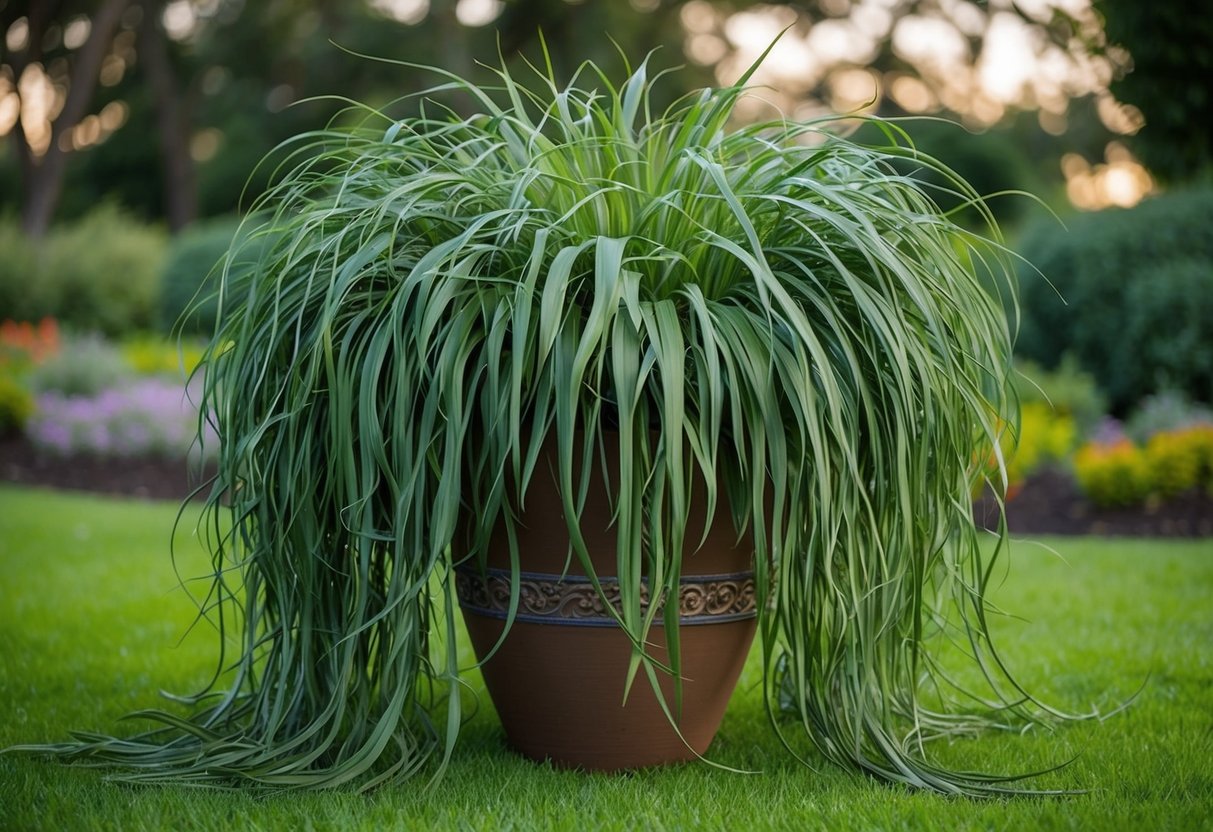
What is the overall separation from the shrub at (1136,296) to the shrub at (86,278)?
10068 millimetres

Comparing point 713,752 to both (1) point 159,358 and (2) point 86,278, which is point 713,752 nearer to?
(1) point 159,358

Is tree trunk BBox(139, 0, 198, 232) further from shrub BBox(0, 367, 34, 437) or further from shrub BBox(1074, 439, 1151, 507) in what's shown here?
shrub BBox(1074, 439, 1151, 507)

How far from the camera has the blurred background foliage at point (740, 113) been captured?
6.49 meters

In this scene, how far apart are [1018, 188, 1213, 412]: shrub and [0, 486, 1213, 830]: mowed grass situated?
9.69 ft

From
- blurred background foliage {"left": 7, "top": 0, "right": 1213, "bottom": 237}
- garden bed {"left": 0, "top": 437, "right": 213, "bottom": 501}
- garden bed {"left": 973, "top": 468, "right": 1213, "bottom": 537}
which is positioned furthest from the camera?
blurred background foliage {"left": 7, "top": 0, "right": 1213, "bottom": 237}

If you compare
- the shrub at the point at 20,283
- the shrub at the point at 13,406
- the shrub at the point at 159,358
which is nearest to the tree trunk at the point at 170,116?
the shrub at the point at 20,283

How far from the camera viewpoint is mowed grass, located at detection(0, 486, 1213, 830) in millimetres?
1781

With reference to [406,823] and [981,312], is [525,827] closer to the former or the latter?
[406,823]

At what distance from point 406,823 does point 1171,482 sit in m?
4.83

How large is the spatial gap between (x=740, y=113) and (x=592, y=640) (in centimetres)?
1896

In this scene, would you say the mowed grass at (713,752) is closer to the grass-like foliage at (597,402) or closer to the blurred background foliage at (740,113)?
the grass-like foliage at (597,402)

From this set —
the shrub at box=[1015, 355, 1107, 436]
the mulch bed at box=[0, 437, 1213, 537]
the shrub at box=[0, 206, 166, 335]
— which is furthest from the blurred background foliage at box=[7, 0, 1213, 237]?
the mulch bed at box=[0, 437, 1213, 537]

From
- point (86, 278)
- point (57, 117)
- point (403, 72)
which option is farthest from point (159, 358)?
point (403, 72)

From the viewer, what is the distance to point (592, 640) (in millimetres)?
1956
